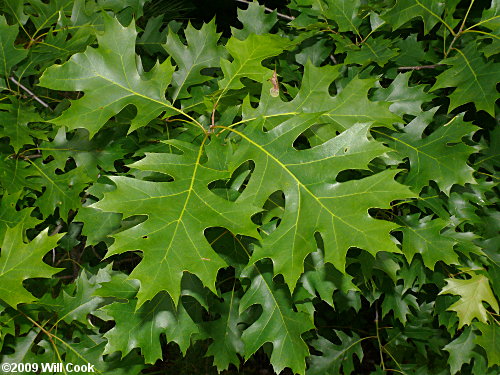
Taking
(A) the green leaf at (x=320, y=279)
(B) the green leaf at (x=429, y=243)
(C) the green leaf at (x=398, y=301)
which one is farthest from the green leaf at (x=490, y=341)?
(A) the green leaf at (x=320, y=279)

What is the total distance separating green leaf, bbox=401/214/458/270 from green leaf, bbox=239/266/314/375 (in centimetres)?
46

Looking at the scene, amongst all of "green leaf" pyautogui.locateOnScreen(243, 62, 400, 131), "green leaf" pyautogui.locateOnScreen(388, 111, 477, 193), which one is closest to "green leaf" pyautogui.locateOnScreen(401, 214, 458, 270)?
"green leaf" pyautogui.locateOnScreen(388, 111, 477, 193)

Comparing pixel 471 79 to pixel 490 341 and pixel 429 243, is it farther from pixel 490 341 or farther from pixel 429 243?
pixel 490 341

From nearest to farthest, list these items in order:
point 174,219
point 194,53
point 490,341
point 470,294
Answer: point 174,219 < point 194,53 < point 470,294 < point 490,341

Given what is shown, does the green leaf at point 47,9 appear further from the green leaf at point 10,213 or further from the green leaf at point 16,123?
the green leaf at point 10,213

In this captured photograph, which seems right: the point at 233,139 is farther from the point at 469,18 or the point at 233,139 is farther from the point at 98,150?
the point at 469,18

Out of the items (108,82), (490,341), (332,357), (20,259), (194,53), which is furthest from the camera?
(332,357)

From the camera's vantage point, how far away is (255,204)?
123 centimetres

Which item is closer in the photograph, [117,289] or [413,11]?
[117,289]

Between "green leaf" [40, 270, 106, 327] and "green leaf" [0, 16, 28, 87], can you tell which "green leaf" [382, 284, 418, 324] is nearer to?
"green leaf" [40, 270, 106, 327]

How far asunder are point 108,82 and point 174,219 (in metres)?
0.49

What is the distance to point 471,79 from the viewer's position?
5.56ft

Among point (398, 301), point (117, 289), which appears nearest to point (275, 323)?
point (117, 289)

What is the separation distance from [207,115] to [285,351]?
2.52 feet
